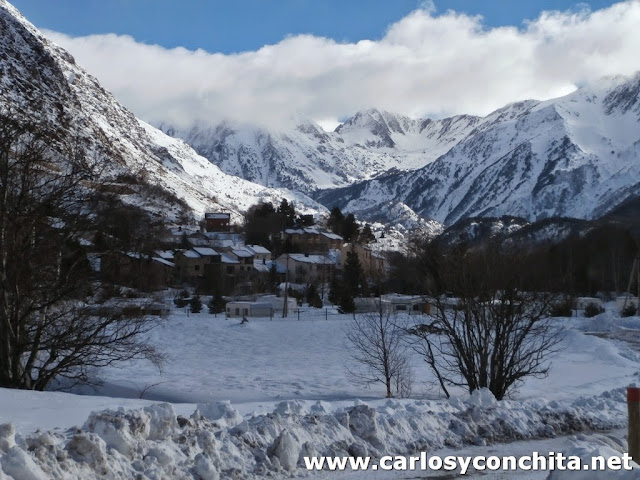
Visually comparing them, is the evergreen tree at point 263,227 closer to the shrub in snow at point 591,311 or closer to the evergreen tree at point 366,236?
the evergreen tree at point 366,236

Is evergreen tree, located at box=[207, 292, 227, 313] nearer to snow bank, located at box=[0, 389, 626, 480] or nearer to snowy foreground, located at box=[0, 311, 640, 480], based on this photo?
snowy foreground, located at box=[0, 311, 640, 480]

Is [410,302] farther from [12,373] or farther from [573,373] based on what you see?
[12,373]

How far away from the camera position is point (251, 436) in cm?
918

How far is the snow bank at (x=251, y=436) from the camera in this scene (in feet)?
24.6

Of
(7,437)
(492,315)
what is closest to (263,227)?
(492,315)

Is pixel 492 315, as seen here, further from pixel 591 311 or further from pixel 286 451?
pixel 591 311

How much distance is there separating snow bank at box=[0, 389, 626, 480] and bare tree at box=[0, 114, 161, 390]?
5719 millimetres

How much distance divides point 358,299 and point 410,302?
4543mm

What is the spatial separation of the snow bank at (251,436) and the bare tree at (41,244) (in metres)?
5.72

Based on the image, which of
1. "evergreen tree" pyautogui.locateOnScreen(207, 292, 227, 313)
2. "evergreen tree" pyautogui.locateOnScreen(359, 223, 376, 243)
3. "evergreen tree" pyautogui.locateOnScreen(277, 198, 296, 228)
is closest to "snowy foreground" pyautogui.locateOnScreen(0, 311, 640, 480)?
"evergreen tree" pyautogui.locateOnScreen(207, 292, 227, 313)

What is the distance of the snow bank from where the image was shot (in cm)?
750

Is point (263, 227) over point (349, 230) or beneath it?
over

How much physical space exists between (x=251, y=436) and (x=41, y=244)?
7.56 meters

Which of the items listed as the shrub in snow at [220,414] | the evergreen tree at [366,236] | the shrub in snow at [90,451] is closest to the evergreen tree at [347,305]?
the shrub in snow at [220,414]
